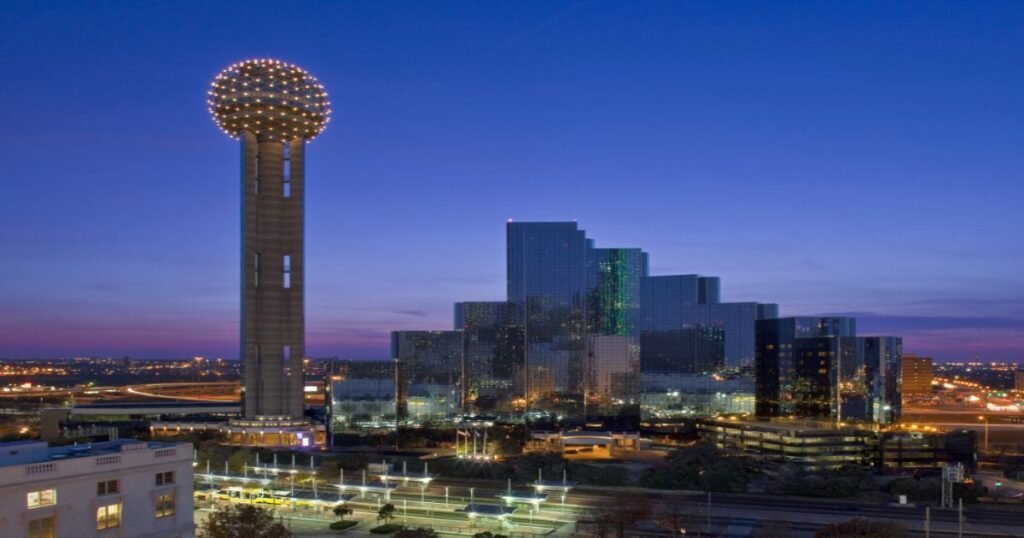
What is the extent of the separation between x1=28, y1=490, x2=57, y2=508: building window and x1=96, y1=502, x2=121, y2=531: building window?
249 centimetres

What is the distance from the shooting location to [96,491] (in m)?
44.3

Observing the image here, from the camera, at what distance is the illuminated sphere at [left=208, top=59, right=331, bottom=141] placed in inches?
4941

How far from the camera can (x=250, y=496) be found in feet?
247

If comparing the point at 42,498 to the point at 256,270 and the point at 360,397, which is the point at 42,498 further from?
the point at 360,397

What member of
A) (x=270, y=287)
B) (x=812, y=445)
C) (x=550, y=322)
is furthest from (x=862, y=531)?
(x=550, y=322)

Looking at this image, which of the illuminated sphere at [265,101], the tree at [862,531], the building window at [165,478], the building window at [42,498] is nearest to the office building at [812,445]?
the tree at [862,531]

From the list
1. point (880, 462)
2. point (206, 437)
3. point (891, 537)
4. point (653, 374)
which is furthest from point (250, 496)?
point (653, 374)

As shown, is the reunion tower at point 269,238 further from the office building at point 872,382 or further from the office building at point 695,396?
the office building at point 872,382

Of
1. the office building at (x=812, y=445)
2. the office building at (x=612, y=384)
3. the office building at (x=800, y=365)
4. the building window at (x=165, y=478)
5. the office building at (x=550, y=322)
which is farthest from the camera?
the office building at (x=550, y=322)

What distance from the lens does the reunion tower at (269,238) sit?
410 ft

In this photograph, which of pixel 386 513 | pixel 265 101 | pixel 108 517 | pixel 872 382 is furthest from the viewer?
pixel 872 382

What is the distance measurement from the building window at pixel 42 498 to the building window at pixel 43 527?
0.69 metres

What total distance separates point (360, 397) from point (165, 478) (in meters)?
99.5

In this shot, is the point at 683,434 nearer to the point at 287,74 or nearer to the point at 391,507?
the point at 287,74
